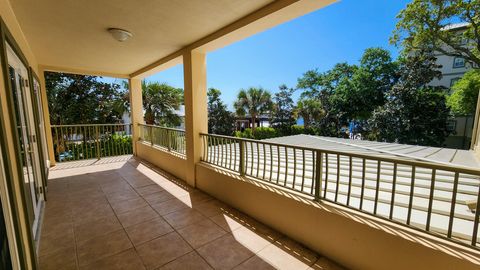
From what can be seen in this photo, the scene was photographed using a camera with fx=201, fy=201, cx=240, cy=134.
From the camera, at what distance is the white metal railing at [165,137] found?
4523 mm

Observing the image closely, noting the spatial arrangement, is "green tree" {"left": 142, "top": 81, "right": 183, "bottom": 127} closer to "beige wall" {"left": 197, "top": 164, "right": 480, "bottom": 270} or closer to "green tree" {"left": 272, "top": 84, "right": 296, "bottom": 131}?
"beige wall" {"left": 197, "top": 164, "right": 480, "bottom": 270}

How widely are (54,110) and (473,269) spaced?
40.6ft

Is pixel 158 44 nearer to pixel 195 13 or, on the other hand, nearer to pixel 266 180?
pixel 195 13

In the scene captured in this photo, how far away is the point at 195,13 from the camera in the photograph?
2457mm

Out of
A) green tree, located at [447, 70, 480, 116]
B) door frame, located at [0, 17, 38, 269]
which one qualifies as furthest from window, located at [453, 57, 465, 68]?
door frame, located at [0, 17, 38, 269]

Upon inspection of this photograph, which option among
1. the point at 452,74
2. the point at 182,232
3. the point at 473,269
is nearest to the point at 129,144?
the point at 182,232

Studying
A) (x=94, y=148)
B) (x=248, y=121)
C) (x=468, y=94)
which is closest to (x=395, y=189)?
(x=94, y=148)

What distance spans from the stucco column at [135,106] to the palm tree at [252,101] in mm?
9819

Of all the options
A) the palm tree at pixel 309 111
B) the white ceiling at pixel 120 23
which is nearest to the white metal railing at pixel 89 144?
the white ceiling at pixel 120 23

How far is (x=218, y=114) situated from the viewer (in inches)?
620

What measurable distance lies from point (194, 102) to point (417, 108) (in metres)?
14.6

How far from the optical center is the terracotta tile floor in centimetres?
197

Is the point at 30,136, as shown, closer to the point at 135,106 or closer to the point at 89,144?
the point at 135,106

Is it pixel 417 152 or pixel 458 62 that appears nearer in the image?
pixel 417 152
